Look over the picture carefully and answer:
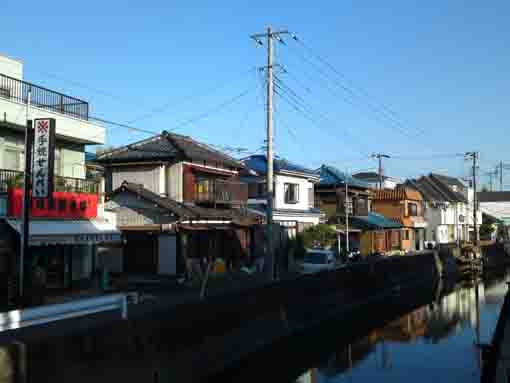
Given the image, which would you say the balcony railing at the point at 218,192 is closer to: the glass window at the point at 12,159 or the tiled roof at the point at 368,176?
the glass window at the point at 12,159

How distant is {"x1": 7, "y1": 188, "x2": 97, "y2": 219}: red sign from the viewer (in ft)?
70.8

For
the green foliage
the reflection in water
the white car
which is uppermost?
the green foliage

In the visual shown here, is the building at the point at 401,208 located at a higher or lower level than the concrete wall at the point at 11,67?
lower

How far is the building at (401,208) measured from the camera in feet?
207

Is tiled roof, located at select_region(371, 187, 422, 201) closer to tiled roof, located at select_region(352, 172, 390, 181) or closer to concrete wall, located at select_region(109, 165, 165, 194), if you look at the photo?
tiled roof, located at select_region(352, 172, 390, 181)

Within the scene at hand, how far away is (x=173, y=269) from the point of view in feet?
106

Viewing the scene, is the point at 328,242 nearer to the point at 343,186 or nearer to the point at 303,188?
the point at 303,188

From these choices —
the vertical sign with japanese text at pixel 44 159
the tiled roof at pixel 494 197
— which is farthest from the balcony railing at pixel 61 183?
the tiled roof at pixel 494 197

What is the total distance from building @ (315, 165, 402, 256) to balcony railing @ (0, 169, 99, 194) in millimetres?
30328

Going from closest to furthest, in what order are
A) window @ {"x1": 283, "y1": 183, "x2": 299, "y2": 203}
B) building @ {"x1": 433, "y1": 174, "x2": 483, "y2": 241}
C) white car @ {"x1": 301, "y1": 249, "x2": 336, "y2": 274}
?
white car @ {"x1": 301, "y1": 249, "x2": 336, "y2": 274}, window @ {"x1": 283, "y1": 183, "x2": 299, "y2": 203}, building @ {"x1": 433, "y1": 174, "x2": 483, "y2": 241}

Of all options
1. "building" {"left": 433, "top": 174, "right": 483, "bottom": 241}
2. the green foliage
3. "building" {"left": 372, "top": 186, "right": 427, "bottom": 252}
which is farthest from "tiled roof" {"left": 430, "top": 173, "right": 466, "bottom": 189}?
the green foliage

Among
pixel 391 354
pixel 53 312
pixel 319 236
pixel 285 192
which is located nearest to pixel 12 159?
pixel 53 312

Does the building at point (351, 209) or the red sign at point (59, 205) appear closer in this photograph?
the red sign at point (59, 205)

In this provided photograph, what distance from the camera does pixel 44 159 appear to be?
19188mm
